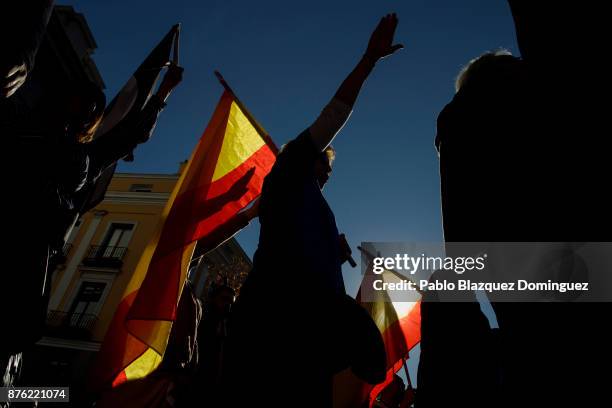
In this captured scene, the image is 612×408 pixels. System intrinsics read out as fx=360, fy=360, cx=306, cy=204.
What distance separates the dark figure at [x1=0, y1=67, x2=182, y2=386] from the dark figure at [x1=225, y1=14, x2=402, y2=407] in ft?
2.67

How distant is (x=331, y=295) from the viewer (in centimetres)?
142

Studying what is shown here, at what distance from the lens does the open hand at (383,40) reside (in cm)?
172

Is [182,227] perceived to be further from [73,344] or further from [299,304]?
[73,344]

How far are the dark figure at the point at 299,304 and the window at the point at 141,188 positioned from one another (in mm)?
25527

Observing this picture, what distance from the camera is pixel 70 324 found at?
2023 cm

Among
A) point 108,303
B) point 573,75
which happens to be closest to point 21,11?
point 573,75

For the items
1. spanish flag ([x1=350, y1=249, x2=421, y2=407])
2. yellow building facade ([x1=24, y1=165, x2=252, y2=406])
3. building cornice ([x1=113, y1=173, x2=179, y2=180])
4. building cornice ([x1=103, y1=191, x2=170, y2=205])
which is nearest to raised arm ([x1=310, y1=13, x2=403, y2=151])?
spanish flag ([x1=350, y1=249, x2=421, y2=407])

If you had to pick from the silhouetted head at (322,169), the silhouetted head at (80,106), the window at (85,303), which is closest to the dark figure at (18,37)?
the silhouetted head at (80,106)

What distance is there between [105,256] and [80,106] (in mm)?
23606

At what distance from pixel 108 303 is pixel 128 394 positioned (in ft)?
68.4

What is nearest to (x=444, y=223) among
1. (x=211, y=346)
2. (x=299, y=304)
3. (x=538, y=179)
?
(x=538, y=179)

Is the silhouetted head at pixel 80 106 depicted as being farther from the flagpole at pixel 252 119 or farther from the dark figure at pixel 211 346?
the flagpole at pixel 252 119

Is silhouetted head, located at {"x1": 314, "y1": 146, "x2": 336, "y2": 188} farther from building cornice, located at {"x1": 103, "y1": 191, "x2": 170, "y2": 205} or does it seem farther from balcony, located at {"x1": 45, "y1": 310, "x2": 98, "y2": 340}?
building cornice, located at {"x1": 103, "y1": 191, "x2": 170, "y2": 205}

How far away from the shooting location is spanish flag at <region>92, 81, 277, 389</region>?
8.76 feet
